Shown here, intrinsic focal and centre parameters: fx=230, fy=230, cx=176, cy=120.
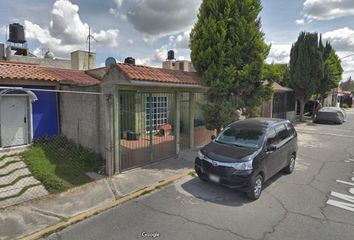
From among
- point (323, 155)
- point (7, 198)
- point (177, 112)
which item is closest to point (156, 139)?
point (177, 112)

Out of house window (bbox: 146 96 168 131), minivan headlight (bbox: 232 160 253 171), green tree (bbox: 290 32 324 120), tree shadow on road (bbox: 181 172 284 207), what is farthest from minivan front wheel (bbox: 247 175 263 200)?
green tree (bbox: 290 32 324 120)

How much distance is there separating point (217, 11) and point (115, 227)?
7.73 meters

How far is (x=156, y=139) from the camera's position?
33.7ft

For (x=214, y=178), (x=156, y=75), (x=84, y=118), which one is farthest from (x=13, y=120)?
(x=214, y=178)

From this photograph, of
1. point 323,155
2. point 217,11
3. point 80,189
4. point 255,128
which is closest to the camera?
point 80,189

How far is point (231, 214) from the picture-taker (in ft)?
15.3

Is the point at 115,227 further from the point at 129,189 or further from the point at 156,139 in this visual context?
the point at 156,139

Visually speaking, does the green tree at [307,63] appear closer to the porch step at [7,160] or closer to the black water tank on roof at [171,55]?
the black water tank on roof at [171,55]

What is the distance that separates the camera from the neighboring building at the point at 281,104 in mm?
18112

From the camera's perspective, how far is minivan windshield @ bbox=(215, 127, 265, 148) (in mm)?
5746

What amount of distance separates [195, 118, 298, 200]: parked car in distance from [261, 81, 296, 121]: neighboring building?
11.6m

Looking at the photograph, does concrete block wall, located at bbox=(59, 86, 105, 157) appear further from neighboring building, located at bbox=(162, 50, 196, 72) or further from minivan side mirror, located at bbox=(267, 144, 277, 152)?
neighboring building, located at bbox=(162, 50, 196, 72)

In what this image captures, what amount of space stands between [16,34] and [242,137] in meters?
18.3

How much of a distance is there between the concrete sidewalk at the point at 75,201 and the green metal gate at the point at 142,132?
77 centimetres
